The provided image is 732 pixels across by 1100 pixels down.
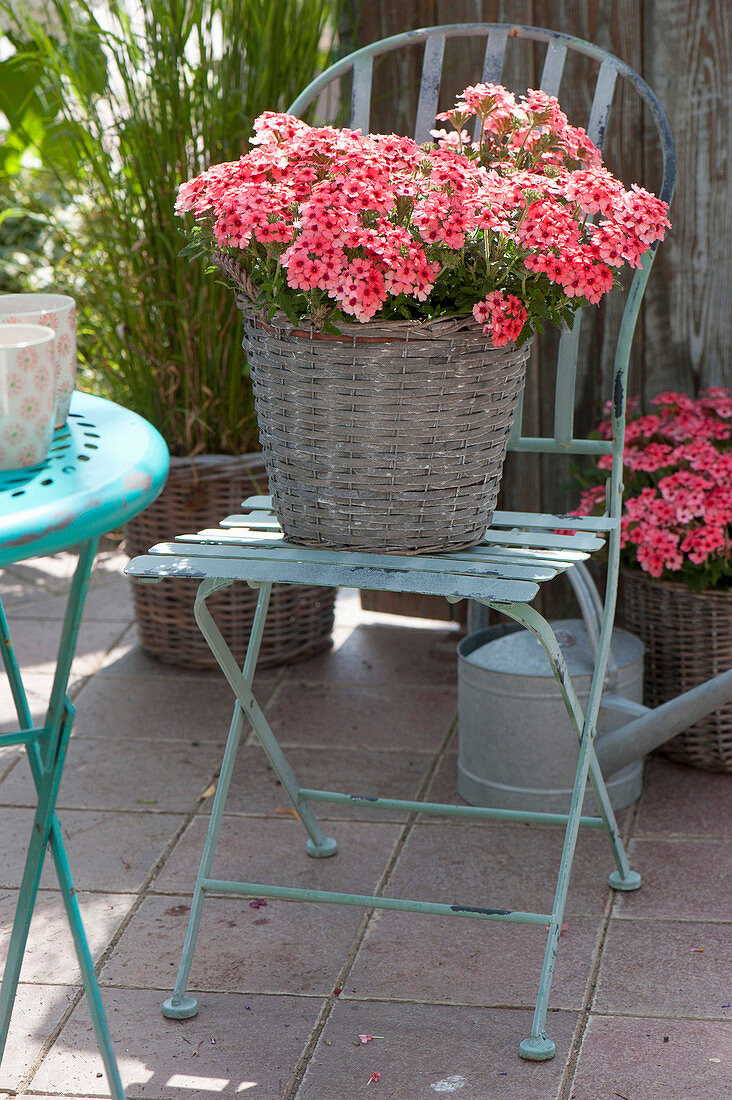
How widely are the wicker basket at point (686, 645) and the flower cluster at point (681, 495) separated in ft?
0.14

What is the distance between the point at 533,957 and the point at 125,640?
1675 millimetres

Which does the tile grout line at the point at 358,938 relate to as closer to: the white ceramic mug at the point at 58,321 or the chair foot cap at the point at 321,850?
the chair foot cap at the point at 321,850

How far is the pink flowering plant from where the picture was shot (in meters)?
1.54

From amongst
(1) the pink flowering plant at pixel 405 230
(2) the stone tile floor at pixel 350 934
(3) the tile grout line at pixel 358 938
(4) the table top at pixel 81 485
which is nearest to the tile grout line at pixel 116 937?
(2) the stone tile floor at pixel 350 934

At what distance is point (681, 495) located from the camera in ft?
8.17

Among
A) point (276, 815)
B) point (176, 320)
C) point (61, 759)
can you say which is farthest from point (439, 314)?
point (176, 320)

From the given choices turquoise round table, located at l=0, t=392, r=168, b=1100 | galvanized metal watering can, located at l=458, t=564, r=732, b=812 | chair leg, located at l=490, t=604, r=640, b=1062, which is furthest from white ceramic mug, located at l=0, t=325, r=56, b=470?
galvanized metal watering can, located at l=458, t=564, r=732, b=812

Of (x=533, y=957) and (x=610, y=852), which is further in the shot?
(x=610, y=852)

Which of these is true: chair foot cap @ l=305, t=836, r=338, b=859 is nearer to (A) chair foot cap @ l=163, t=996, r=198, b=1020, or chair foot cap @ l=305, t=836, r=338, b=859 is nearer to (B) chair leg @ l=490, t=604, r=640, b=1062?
(A) chair foot cap @ l=163, t=996, r=198, b=1020

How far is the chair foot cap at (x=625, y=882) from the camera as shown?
223cm

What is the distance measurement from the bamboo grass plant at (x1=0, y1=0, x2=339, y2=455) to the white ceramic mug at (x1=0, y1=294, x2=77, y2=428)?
126 cm

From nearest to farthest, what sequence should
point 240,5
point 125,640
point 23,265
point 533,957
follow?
point 533,957
point 240,5
point 125,640
point 23,265

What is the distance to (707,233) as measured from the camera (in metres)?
2.80

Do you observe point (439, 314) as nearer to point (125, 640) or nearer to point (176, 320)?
point (176, 320)
